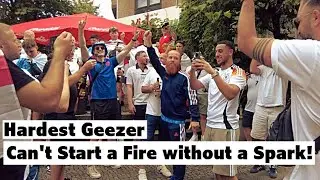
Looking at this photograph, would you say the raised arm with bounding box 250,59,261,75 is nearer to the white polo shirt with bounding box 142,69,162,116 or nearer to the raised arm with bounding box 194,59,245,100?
the raised arm with bounding box 194,59,245,100

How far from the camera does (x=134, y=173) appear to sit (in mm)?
6941

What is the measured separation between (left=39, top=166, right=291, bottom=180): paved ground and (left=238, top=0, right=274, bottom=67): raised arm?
4.61 meters

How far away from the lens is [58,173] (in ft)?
18.0

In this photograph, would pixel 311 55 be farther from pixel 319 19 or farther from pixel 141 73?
pixel 141 73

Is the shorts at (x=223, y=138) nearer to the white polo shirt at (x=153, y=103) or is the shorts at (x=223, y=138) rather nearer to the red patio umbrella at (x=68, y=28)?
the white polo shirt at (x=153, y=103)

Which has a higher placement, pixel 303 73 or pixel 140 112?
pixel 303 73

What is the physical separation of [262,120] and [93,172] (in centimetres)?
268

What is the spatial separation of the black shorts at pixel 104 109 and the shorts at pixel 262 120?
2143mm

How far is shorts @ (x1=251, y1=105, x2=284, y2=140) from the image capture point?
6.46 metres

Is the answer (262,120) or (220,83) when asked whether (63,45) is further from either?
(262,120)

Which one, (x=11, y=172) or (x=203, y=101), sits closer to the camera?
(x=11, y=172)

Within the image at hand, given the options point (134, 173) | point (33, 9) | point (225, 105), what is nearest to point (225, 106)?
point (225, 105)

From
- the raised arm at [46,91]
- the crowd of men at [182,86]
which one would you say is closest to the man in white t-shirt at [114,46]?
the crowd of men at [182,86]

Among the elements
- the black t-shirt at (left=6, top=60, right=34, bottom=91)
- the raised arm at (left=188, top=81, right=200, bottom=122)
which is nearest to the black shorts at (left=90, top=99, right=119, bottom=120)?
the raised arm at (left=188, top=81, right=200, bottom=122)
